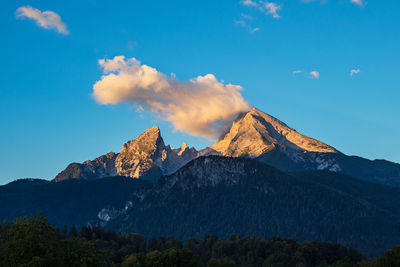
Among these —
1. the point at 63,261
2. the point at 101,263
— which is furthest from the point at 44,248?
the point at 101,263

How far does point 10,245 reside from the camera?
154 meters

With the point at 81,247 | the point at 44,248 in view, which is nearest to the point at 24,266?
the point at 44,248

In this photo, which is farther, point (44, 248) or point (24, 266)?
point (44, 248)

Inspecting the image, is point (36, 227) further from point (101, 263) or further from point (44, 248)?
point (101, 263)

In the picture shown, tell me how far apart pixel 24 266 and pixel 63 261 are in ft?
47.2

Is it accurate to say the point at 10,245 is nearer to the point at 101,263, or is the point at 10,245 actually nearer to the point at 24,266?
the point at 24,266

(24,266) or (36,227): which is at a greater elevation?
(36,227)

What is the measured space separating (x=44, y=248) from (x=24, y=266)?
1003 centimetres

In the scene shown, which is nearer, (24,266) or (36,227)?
(24,266)

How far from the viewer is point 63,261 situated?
510 feet

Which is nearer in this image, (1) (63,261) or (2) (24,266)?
(2) (24,266)

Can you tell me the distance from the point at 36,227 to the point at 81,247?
13693mm

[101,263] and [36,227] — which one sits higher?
[36,227]

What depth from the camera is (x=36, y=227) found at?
15588 centimetres
